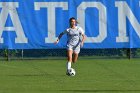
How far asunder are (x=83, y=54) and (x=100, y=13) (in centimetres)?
273

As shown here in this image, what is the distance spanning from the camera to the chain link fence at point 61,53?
27.8 metres

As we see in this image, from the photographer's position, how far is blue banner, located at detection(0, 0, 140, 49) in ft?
86.7

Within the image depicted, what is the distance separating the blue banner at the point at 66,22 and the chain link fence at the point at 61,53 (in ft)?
3.42

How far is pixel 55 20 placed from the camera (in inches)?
1056

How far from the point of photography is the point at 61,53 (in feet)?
92.6

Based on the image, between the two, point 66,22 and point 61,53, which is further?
point 61,53
